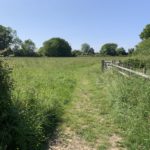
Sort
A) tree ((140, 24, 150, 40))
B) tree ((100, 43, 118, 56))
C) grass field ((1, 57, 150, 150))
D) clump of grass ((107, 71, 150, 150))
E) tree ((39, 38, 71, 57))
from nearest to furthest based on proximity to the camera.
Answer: grass field ((1, 57, 150, 150)) → clump of grass ((107, 71, 150, 150)) → tree ((140, 24, 150, 40)) → tree ((39, 38, 71, 57)) → tree ((100, 43, 118, 56))

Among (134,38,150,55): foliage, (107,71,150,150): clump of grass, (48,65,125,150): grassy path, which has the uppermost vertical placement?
(134,38,150,55): foliage

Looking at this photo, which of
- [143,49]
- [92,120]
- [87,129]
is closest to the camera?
[87,129]

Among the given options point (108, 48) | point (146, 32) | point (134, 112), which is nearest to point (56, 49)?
point (108, 48)

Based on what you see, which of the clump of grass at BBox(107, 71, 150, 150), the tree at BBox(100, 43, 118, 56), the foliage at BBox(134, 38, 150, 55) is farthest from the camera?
the tree at BBox(100, 43, 118, 56)

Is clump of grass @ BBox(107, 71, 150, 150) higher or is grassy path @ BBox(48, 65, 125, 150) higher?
clump of grass @ BBox(107, 71, 150, 150)

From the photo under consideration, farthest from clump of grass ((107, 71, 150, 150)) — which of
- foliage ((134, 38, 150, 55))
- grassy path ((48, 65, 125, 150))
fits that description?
foliage ((134, 38, 150, 55))

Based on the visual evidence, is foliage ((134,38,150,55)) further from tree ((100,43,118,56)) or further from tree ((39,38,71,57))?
tree ((100,43,118,56))

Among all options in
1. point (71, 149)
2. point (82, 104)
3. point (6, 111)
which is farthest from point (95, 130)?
point (82, 104)

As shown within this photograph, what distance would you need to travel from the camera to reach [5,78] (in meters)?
5.79

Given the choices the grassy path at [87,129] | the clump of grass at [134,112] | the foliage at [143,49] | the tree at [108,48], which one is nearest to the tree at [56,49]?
the tree at [108,48]

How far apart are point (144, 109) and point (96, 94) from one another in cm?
524

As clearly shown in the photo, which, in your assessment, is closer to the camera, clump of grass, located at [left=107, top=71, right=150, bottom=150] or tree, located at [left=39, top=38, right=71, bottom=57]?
clump of grass, located at [left=107, top=71, right=150, bottom=150]

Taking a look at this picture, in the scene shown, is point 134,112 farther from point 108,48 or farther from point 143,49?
point 108,48

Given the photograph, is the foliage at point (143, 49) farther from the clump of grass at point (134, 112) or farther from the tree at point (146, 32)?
the tree at point (146, 32)
